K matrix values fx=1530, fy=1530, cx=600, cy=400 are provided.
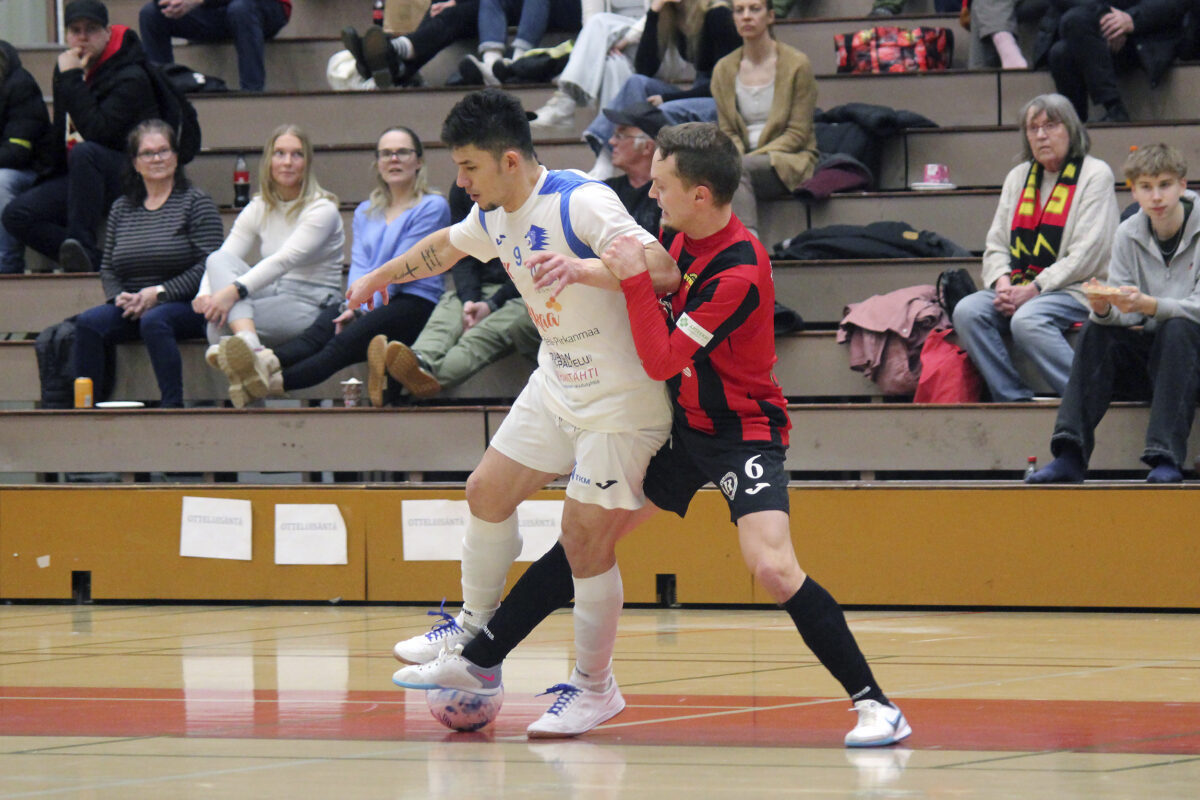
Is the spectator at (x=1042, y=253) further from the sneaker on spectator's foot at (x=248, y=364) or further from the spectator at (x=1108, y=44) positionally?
the sneaker on spectator's foot at (x=248, y=364)

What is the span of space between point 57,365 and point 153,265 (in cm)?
66

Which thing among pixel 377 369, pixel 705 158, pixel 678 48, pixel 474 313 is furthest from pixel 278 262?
pixel 705 158

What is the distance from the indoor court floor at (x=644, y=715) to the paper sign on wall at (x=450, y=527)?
499 millimetres

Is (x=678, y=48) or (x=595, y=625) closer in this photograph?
(x=595, y=625)

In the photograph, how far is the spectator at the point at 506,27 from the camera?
29.2 feet

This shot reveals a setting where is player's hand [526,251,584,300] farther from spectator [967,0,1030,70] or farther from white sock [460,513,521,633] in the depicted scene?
spectator [967,0,1030,70]

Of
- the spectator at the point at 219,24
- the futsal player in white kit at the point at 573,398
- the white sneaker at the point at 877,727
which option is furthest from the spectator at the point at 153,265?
the white sneaker at the point at 877,727

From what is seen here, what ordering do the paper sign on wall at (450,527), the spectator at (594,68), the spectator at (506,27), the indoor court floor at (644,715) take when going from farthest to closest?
the spectator at (506,27) → the spectator at (594,68) → the paper sign on wall at (450,527) → the indoor court floor at (644,715)

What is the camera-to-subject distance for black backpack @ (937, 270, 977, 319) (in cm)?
658

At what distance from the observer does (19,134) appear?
8414 mm

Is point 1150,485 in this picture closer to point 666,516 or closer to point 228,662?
point 666,516

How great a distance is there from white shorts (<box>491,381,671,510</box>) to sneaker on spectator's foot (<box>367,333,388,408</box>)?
2.82m

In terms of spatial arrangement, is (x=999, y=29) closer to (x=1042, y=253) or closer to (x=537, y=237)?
(x=1042, y=253)

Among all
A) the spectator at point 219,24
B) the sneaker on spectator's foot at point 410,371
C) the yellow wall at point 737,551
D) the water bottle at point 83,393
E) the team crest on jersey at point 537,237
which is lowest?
the yellow wall at point 737,551
